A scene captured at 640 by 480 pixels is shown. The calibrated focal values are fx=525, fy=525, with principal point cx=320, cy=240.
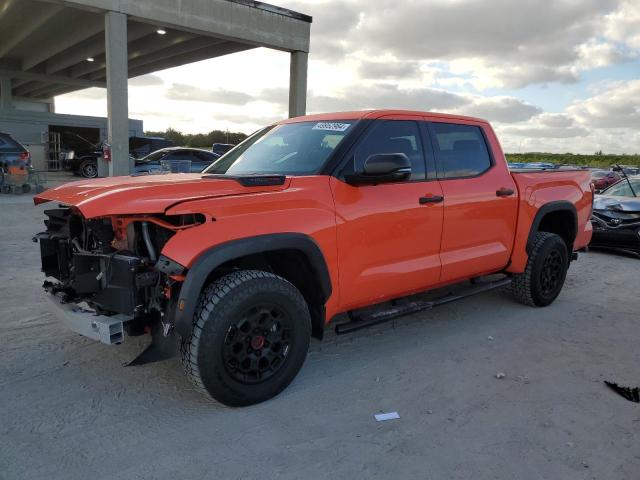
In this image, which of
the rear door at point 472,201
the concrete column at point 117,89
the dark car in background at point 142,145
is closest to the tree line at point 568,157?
the dark car in background at point 142,145

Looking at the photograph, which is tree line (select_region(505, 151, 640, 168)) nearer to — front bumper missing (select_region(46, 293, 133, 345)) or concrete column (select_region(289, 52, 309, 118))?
concrete column (select_region(289, 52, 309, 118))

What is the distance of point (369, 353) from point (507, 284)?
183cm

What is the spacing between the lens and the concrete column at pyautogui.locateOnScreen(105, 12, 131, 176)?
14383 millimetres

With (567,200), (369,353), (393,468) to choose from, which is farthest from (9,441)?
(567,200)

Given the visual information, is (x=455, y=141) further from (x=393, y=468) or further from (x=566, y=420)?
(x=393, y=468)

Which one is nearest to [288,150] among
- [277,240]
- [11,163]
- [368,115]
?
[368,115]

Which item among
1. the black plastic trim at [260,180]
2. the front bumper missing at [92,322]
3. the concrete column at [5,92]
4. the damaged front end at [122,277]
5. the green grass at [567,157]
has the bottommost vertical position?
the front bumper missing at [92,322]

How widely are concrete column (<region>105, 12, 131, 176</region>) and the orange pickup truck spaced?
11.6 meters

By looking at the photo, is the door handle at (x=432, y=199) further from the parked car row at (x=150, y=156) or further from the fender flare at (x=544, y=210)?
the parked car row at (x=150, y=156)

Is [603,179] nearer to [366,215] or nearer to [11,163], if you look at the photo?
[11,163]

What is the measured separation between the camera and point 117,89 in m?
14.7

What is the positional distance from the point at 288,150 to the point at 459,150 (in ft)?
5.14

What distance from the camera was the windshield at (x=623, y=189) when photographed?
955 cm

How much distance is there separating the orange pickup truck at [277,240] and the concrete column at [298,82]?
14.5 m
